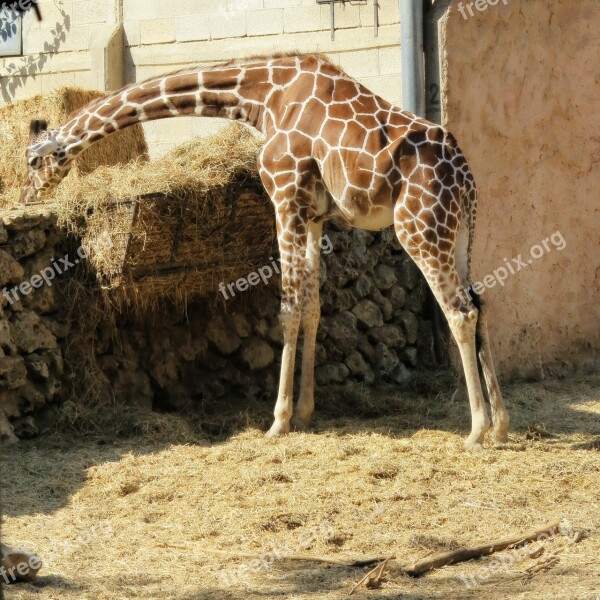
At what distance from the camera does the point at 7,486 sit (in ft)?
21.3

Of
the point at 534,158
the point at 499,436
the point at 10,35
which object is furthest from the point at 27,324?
the point at 10,35

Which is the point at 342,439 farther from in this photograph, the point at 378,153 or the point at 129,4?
the point at 129,4

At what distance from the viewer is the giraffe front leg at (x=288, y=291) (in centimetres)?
754

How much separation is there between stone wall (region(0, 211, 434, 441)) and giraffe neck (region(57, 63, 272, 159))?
0.89m

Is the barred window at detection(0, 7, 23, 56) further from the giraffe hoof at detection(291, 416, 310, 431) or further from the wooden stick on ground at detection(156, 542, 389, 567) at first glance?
the wooden stick on ground at detection(156, 542, 389, 567)

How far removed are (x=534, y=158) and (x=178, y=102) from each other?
3148mm

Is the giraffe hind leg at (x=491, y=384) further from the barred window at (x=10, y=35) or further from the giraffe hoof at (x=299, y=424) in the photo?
the barred window at (x=10, y=35)

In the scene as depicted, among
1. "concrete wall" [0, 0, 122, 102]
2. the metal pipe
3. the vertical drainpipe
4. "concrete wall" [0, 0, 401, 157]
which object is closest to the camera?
the vertical drainpipe

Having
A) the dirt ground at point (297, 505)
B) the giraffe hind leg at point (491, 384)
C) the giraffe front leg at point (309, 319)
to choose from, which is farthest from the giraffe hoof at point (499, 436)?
the giraffe front leg at point (309, 319)

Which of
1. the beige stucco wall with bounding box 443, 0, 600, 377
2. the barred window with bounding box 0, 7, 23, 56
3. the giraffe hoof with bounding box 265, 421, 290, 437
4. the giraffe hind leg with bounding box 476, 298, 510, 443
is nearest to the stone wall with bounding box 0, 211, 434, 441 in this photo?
the beige stucco wall with bounding box 443, 0, 600, 377

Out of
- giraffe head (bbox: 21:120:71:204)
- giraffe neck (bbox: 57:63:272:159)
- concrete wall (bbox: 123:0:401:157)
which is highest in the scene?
concrete wall (bbox: 123:0:401:157)

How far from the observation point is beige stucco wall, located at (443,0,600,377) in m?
9.09

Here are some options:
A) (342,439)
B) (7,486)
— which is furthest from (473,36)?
(7,486)

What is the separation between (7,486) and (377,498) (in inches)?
84.0
